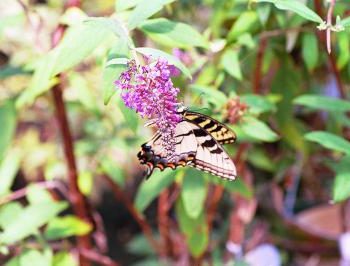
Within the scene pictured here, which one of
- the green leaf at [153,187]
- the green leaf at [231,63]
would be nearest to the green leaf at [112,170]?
the green leaf at [153,187]

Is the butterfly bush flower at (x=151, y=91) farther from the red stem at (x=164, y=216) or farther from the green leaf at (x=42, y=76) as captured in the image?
the red stem at (x=164, y=216)

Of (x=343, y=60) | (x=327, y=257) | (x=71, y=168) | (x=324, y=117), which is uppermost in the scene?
(x=343, y=60)

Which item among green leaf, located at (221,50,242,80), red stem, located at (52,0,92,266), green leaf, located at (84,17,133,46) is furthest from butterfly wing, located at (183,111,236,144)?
red stem, located at (52,0,92,266)

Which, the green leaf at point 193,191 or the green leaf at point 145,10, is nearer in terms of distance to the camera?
the green leaf at point 145,10

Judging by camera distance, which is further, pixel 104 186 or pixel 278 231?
pixel 104 186

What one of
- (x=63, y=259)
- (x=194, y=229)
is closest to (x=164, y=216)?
(x=194, y=229)

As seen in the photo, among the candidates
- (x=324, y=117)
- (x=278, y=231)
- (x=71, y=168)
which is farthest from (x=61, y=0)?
(x=278, y=231)

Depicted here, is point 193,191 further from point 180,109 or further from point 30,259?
point 180,109

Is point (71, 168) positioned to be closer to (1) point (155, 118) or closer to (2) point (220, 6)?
(2) point (220, 6)
